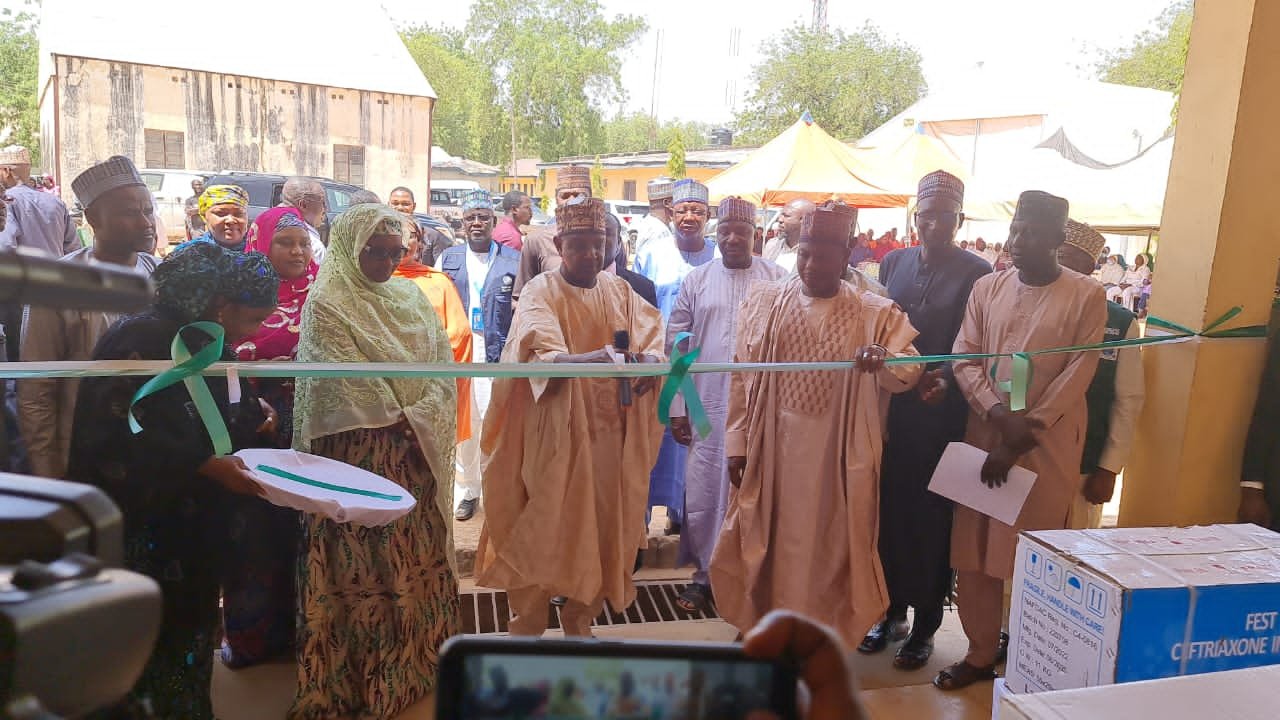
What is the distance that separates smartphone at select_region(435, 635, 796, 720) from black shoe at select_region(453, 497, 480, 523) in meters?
4.50

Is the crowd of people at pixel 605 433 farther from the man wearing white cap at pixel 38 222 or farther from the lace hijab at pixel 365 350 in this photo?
the man wearing white cap at pixel 38 222

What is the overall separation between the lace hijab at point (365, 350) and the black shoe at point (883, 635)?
194 centimetres

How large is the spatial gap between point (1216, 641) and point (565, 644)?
178 cm

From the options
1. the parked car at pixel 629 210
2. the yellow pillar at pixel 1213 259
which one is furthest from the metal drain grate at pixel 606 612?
the parked car at pixel 629 210

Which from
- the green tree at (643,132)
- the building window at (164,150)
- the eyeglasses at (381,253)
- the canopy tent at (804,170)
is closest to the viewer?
A: the eyeglasses at (381,253)

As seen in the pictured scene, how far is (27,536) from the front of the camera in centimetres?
72

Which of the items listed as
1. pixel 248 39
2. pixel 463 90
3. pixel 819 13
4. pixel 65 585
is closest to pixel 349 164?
pixel 248 39

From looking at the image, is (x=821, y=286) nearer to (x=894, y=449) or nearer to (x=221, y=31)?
(x=894, y=449)

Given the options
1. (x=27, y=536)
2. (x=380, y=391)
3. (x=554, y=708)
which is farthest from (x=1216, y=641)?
(x=380, y=391)

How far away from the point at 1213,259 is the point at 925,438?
1.21 metres

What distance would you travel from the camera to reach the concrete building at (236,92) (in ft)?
60.8

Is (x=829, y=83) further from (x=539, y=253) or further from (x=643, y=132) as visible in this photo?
(x=539, y=253)

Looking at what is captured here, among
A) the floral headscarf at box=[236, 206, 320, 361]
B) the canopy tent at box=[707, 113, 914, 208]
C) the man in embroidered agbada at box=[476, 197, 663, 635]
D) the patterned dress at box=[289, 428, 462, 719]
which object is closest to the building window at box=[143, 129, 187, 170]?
the canopy tent at box=[707, 113, 914, 208]

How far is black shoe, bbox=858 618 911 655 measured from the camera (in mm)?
3838
